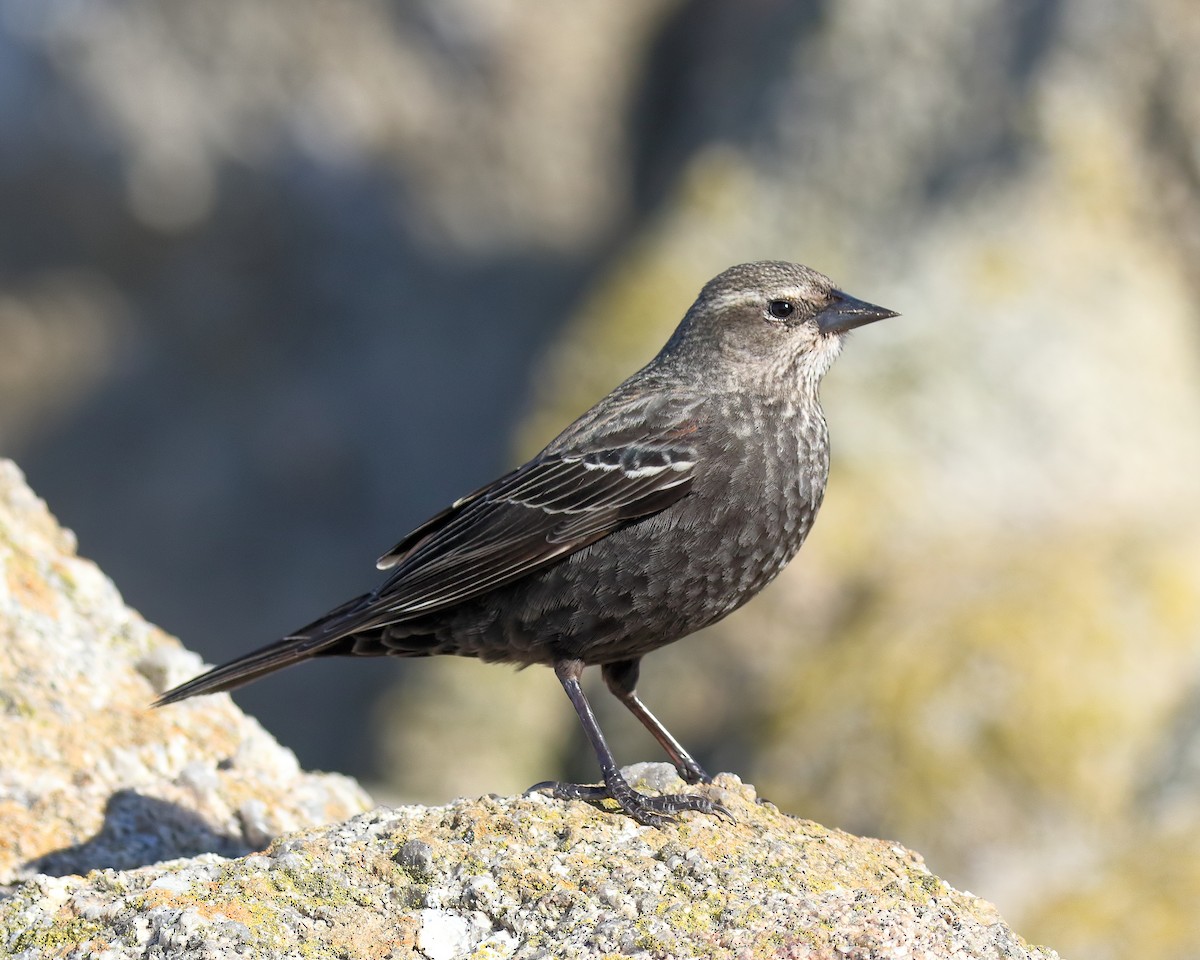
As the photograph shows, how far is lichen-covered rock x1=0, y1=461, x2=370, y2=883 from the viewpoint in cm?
507

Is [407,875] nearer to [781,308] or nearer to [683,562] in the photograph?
[683,562]

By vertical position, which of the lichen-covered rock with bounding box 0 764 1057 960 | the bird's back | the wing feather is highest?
the wing feather

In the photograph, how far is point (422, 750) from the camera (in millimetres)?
13234

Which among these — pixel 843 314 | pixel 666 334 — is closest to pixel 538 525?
pixel 843 314

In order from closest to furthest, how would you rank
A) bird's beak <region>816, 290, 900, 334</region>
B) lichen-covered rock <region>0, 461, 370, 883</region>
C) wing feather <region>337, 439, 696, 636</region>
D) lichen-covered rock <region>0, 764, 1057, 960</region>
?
1. lichen-covered rock <region>0, 764, 1057, 960</region>
2. lichen-covered rock <region>0, 461, 370, 883</region>
3. wing feather <region>337, 439, 696, 636</region>
4. bird's beak <region>816, 290, 900, 334</region>

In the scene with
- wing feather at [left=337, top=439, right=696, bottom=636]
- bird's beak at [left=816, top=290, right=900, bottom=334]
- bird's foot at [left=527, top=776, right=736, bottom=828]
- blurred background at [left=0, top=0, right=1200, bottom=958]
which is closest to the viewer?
bird's foot at [left=527, top=776, right=736, bottom=828]

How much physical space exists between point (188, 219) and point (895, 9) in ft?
31.3

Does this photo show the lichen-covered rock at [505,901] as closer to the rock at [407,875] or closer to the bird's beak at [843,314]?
the rock at [407,875]

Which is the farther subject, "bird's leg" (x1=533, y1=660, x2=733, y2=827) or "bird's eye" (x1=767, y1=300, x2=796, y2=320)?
"bird's eye" (x1=767, y1=300, x2=796, y2=320)

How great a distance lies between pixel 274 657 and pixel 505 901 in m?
1.58

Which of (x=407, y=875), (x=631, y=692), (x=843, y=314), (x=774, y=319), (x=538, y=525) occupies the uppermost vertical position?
(x=774, y=319)

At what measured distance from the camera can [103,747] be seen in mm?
5391

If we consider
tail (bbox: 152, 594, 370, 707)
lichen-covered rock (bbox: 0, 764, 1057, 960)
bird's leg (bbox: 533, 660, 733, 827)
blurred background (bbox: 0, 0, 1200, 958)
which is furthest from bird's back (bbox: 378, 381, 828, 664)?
blurred background (bbox: 0, 0, 1200, 958)

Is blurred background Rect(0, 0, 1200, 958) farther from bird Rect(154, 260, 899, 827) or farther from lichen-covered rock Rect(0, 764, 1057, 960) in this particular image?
lichen-covered rock Rect(0, 764, 1057, 960)
